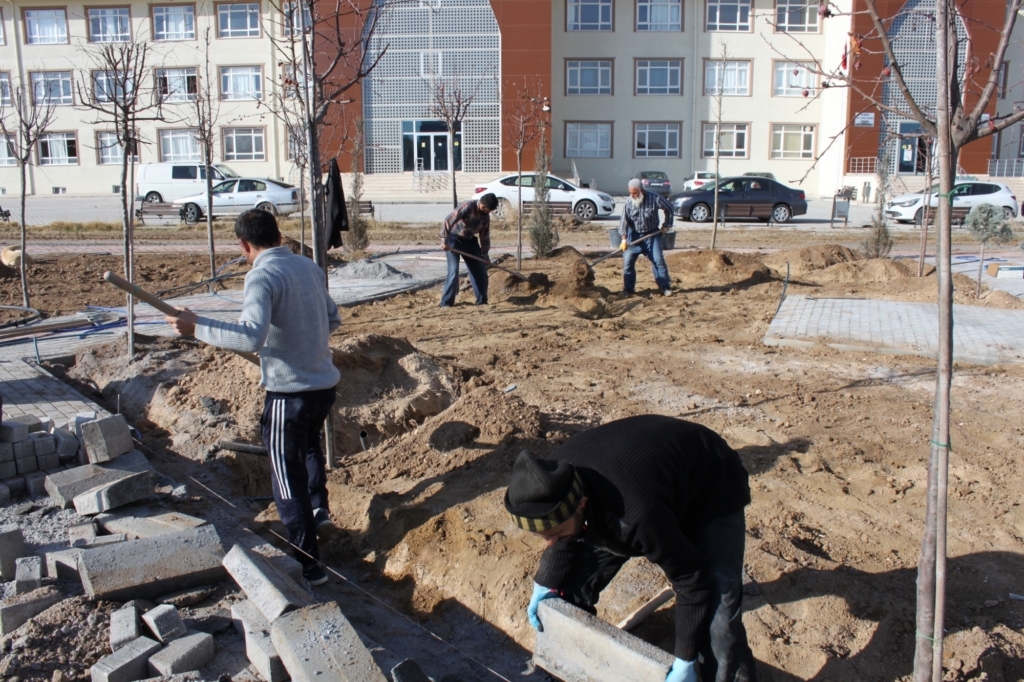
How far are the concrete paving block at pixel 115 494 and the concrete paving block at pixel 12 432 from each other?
0.79 m

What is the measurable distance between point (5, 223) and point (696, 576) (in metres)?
26.9

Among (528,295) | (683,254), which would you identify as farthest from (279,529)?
(683,254)

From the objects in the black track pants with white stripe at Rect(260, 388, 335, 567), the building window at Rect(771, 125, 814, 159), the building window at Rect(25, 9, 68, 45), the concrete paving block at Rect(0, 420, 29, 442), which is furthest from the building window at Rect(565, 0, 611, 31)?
the black track pants with white stripe at Rect(260, 388, 335, 567)

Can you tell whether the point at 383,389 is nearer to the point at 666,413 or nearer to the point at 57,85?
the point at 666,413

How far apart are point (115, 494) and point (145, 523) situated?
0.35 metres

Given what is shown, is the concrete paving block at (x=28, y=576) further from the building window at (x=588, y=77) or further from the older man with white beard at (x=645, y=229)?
the building window at (x=588, y=77)

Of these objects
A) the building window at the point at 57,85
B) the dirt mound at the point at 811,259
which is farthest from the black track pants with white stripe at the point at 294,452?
the building window at the point at 57,85

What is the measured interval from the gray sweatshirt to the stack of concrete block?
86 centimetres

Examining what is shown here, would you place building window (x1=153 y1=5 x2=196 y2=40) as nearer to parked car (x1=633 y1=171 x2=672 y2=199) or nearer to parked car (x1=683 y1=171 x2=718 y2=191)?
parked car (x1=633 y1=171 x2=672 y2=199)

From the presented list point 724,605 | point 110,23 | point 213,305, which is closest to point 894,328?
Result: point 724,605

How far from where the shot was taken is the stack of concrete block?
3.04 metres

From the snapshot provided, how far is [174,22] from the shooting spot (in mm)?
37250

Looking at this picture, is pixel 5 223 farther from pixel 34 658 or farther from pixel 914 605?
pixel 914 605

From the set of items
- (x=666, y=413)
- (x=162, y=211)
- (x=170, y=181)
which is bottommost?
(x=666, y=413)
